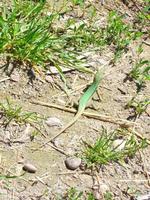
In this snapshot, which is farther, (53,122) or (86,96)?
(86,96)

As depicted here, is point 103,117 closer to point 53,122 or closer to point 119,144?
point 119,144

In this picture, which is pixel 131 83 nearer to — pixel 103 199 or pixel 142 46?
pixel 142 46

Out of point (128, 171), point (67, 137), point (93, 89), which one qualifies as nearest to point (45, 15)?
A: point (93, 89)

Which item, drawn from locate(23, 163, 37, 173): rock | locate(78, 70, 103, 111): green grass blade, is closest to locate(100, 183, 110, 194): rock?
locate(23, 163, 37, 173): rock

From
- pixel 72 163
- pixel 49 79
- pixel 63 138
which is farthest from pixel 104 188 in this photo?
pixel 49 79

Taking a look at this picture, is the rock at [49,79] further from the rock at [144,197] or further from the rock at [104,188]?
the rock at [144,197]

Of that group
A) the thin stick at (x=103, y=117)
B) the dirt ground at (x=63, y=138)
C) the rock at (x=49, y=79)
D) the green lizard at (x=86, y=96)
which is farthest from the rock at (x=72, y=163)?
the rock at (x=49, y=79)
